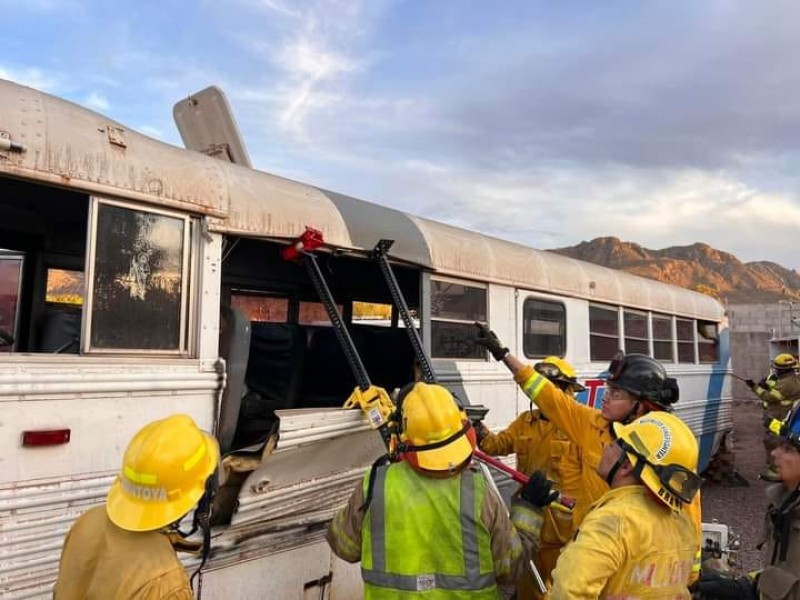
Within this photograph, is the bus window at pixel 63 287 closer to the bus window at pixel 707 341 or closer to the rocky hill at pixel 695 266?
the bus window at pixel 707 341

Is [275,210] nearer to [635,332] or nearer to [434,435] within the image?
[434,435]

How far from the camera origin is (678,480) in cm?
192

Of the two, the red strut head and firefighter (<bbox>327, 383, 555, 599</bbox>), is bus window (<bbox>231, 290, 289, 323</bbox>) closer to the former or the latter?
the red strut head

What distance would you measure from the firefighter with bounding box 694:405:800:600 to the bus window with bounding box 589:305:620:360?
342 centimetres

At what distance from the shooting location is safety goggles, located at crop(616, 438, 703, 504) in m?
1.92

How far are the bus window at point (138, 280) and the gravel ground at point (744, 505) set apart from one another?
561 centimetres

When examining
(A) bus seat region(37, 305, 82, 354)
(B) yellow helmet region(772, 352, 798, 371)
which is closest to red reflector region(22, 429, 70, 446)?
(A) bus seat region(37, 305, 82, 354)

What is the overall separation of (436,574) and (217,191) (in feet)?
7.31

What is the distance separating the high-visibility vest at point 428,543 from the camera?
6.91 feet

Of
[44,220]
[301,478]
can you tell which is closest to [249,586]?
[301,478]

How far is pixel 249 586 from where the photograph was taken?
130 inches

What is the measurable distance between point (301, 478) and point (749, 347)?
2339 centimetres

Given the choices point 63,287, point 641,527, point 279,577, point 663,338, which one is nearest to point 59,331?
point 63,287

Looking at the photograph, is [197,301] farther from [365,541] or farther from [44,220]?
[44,220]
